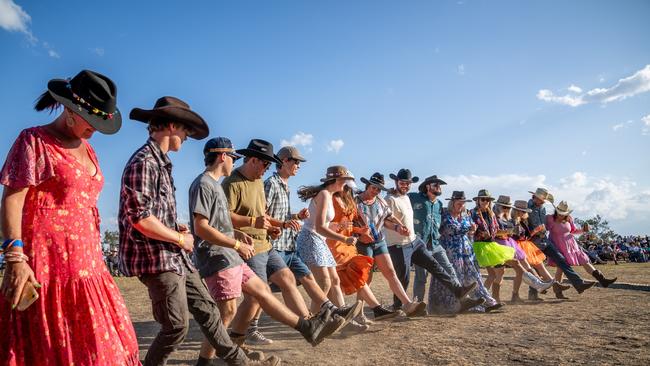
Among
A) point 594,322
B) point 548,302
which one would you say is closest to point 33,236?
point 594,322

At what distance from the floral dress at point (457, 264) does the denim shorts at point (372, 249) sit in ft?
4.81

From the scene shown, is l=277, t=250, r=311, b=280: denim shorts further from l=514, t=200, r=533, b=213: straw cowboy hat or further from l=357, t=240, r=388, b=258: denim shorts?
l=514, t=200, r=533, b=213: straw cowboy hat

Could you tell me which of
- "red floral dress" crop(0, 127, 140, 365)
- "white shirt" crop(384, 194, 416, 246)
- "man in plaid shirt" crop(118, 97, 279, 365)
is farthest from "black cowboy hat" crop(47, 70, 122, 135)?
"white shirt" crop(384, 194, 416, 246)

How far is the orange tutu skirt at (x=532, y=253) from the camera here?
29.7 ft

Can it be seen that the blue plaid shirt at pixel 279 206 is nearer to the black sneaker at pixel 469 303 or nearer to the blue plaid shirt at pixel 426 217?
the blue plaid shirt at pixel 426 217

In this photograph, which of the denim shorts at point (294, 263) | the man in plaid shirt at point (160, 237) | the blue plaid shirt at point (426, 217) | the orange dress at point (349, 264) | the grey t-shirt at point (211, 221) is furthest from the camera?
the blue plaid shirt at point (426, 217)

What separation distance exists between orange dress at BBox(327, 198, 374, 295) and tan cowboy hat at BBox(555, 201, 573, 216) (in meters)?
5.97

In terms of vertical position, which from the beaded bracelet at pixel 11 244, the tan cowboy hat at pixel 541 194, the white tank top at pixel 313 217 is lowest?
the beaded bracelet at pixel 11 244

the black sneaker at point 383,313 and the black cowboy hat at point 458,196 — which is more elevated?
the black cowboy hat at point 458,196

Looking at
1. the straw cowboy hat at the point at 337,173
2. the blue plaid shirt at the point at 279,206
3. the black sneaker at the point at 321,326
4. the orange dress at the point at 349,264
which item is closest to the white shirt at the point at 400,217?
the orange dress at the point at 349,264

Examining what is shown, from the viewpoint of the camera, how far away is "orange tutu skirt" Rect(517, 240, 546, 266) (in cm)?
905

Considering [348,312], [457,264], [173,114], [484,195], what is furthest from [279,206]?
[484,195]

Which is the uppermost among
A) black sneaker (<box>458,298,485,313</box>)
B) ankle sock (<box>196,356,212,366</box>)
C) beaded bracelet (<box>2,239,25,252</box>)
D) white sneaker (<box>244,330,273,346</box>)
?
beaded bracelet (<box>2,239,25,252</box>)

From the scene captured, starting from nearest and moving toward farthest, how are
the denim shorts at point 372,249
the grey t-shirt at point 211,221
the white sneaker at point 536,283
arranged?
the grey t-shirt at point 211,221 → the denim shorts at point 372,249 → the white sneaker at point 536,283
